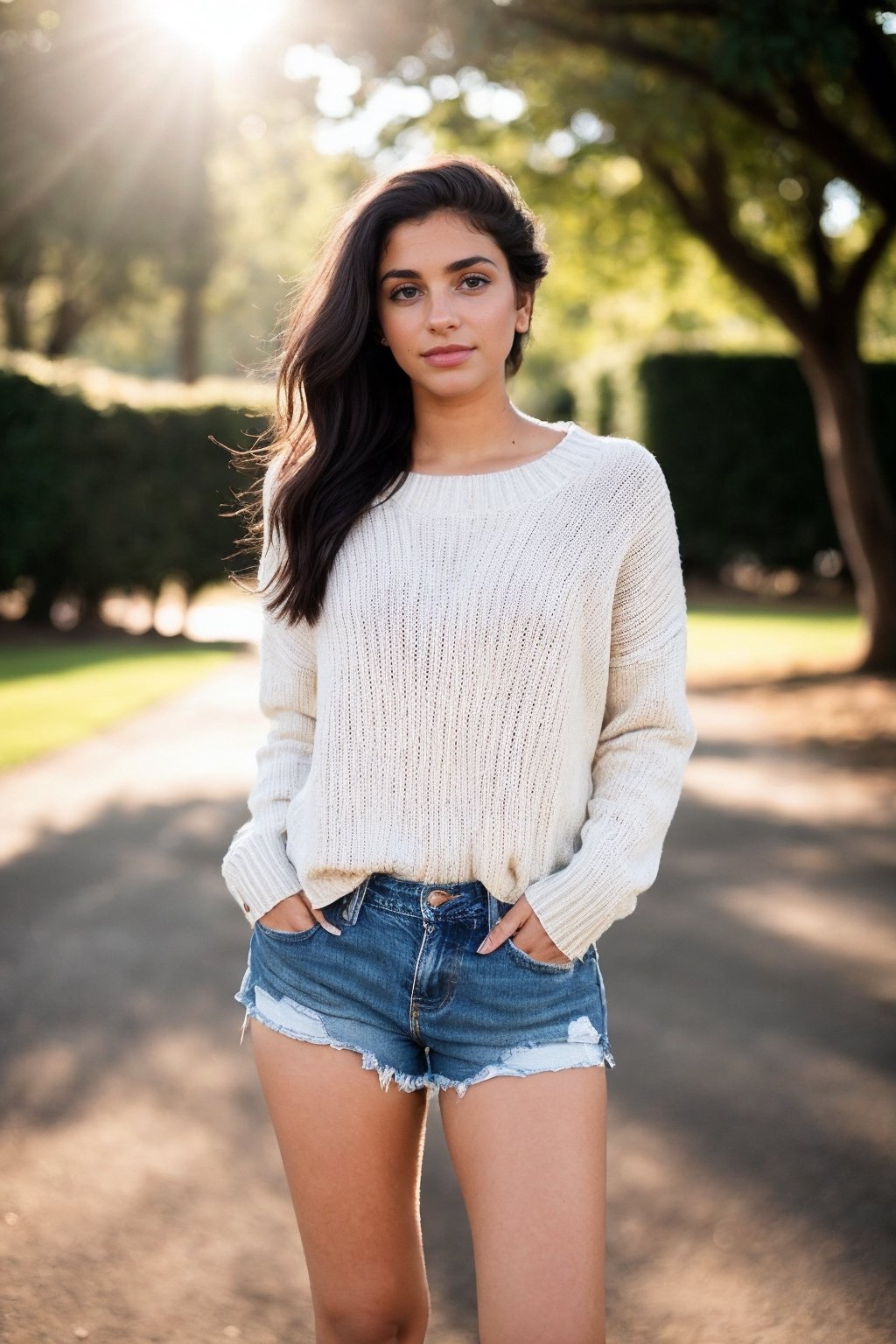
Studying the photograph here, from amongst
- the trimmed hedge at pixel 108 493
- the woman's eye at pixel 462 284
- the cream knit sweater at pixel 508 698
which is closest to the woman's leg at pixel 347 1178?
the cream knit sweater at pixel 508 698

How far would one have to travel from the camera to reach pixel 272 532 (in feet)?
8.43

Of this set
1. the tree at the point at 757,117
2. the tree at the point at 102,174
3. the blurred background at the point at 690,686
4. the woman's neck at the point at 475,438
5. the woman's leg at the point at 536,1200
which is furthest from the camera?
the tree at the point at 102,174

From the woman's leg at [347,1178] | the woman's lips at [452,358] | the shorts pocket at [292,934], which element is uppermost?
the woman's lips at [452,358]

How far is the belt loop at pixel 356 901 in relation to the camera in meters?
2.24

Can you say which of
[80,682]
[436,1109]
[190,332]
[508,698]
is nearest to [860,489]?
[80,682]

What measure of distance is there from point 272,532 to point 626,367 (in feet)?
69.6

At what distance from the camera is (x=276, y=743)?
258cm

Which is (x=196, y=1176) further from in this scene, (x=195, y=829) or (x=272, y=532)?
(x=195, y=829)

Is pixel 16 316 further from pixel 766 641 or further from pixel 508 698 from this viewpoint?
pixel 508 698

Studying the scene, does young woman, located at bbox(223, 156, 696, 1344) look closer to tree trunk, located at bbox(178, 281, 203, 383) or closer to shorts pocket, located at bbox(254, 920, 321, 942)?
shorts pocket, located at bbox(254, 920, 321, 942)

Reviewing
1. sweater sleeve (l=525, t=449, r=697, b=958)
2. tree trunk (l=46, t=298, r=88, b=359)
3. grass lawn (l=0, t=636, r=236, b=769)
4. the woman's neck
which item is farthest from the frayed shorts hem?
tree trunk (l=46, t=298, r=88, b=359)

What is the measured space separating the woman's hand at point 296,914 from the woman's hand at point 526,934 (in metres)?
0.30

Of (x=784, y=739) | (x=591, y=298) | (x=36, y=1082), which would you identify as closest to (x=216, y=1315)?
(x=36, y=1082)

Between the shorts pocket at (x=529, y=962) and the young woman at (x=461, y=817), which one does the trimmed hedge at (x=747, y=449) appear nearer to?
the young woman at (x=461, y=817)
